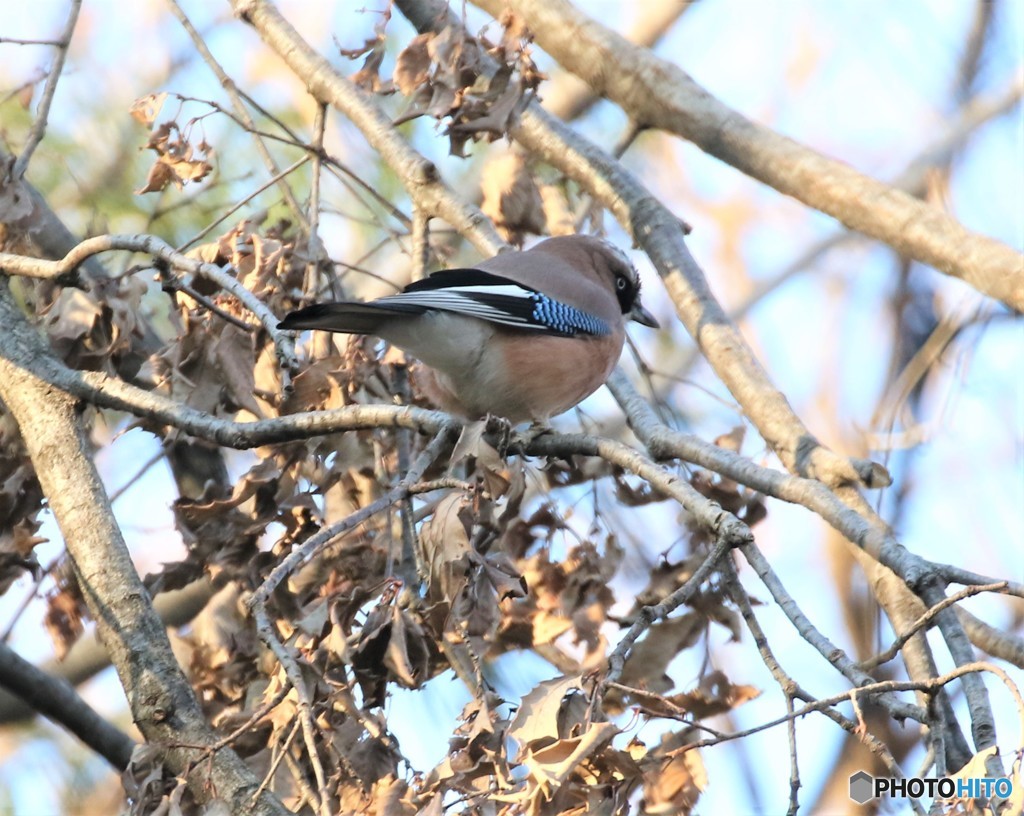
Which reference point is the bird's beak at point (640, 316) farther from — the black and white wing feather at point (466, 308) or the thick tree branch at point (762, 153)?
the thick tree branch at point (762, 153)

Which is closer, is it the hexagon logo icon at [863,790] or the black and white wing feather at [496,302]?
the hexagon logo icon at [863,790]

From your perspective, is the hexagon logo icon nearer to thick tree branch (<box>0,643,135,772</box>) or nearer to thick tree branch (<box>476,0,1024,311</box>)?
thick tree branch (<box>476,0,1024,311</box>)

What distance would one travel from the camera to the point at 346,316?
4289 millimetres

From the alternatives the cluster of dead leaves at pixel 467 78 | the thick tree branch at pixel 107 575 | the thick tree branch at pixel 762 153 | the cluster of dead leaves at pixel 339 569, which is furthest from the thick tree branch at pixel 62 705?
the thick tree branch at pixel 762 153

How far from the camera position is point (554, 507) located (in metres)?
4.50

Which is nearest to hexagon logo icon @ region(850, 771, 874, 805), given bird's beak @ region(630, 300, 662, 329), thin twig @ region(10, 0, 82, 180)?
thin twig @ region(10, 0, 82, 180)

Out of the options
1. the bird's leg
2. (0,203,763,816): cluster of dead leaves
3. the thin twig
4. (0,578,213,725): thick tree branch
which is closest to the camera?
(0,203,763,816): cluster of dead leaves

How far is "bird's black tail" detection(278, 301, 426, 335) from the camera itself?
3941 mm

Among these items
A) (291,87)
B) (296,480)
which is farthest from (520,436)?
(291,87)

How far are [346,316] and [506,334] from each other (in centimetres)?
106

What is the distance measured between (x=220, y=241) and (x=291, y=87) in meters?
3.74

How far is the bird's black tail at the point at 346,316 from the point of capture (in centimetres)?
394

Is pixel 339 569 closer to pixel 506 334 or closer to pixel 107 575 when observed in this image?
pixel 107 575

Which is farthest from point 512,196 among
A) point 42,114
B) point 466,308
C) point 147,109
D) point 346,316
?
point 42,114
